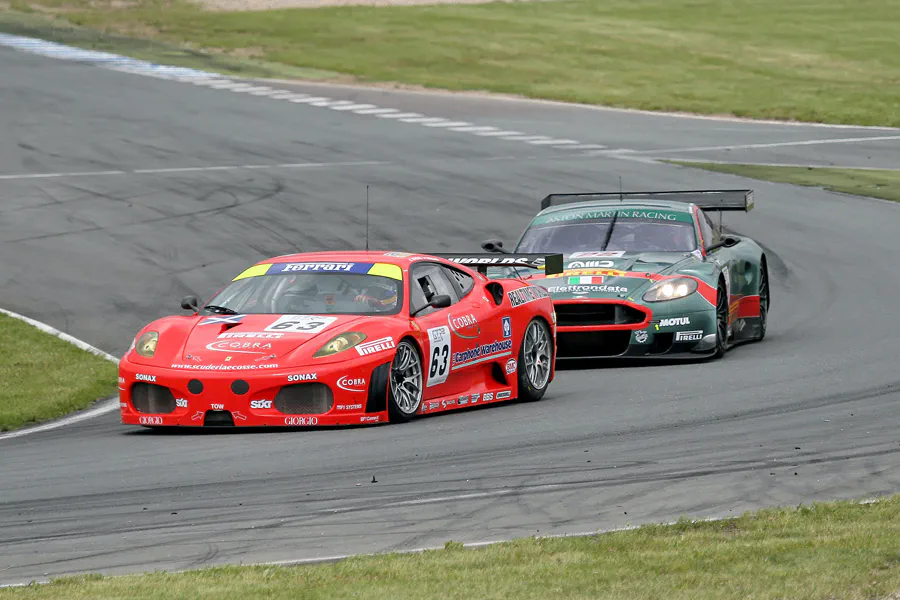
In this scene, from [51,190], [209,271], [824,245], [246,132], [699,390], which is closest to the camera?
[699,390]

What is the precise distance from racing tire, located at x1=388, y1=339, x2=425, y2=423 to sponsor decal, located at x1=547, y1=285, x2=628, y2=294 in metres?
3.30

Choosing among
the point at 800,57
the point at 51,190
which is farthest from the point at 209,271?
the point at 800,57

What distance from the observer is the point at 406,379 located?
10.5 metres

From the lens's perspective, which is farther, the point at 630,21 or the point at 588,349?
the point at 630,21

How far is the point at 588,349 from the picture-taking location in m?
13.8

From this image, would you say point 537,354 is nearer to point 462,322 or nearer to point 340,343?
point 462,322

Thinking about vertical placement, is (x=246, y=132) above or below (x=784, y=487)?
below

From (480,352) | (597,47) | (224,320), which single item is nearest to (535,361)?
(480,352)

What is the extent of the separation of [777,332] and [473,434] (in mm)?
7056

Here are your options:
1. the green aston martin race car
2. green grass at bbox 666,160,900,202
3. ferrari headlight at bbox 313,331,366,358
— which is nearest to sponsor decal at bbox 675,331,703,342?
the green aston martin race car

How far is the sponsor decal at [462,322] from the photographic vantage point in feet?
36.7

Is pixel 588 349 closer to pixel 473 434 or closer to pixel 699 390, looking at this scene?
pixel 699 390

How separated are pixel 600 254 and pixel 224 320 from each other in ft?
15.5

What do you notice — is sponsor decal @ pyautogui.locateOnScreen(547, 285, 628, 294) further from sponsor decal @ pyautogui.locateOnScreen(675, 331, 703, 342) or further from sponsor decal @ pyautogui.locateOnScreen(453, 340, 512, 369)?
sponsor decal @ pyautogui.locateOnScreen(453, 340, 512, 369)
